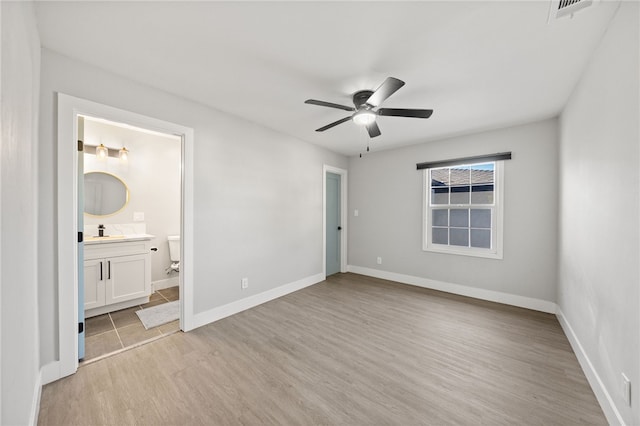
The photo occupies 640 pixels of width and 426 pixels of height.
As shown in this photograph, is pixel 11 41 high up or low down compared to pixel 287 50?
down

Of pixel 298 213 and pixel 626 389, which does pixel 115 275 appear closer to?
pixel 298 213

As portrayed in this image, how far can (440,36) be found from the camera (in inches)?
65.6

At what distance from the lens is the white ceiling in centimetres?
149

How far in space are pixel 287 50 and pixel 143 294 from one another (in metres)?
3.50

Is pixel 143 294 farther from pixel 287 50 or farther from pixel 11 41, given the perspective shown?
pixel 287 50

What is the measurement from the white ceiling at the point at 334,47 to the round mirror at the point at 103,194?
2035 mm

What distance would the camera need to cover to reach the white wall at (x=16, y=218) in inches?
36.9

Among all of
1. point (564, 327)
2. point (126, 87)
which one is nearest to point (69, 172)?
point (126, 87)

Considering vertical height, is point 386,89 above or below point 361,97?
below

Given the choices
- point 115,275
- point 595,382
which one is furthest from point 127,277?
point 595,382

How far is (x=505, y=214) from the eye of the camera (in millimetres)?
3480

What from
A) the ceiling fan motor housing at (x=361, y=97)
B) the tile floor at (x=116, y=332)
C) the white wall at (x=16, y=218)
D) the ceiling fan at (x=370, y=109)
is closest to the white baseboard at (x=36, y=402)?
the white wall at (x=16, y=218)

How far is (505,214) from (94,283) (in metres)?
5.45

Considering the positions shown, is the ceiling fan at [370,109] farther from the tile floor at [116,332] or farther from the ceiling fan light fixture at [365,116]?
the tile floor at [116,332]
